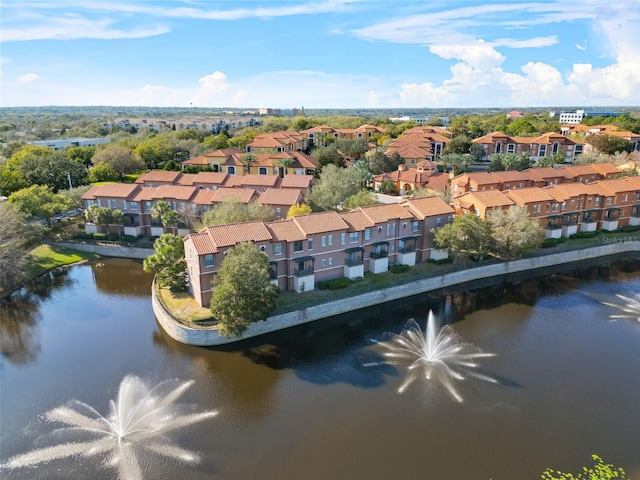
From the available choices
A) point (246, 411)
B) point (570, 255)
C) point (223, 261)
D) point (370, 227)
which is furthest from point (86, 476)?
point (570, 255)

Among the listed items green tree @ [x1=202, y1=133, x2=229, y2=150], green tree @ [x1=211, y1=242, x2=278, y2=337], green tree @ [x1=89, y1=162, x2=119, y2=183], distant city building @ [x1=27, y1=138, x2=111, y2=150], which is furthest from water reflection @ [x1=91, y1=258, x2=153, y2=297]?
distant city building @ [x1=27, y1=138, x2=111, y2=150]

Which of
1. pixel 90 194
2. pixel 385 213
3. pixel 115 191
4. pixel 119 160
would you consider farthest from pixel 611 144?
pixel 119 160

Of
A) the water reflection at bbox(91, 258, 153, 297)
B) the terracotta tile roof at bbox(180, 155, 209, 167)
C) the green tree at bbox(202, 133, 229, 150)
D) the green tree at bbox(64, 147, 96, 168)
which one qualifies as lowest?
the water reflection at bbox(91, 258, 153, 297)

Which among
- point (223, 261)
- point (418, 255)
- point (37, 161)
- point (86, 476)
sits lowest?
point (86, 476)

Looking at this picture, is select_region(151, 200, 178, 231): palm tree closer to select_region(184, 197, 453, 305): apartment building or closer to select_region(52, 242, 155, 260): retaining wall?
select_region(52, 242, 155, 260): retaining wall

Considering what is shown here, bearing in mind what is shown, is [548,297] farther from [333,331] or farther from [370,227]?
[333,331]

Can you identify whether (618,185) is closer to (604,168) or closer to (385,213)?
(604,168)

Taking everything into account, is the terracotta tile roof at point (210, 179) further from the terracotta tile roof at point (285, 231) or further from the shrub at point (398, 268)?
the shrub at point (398, 268)
